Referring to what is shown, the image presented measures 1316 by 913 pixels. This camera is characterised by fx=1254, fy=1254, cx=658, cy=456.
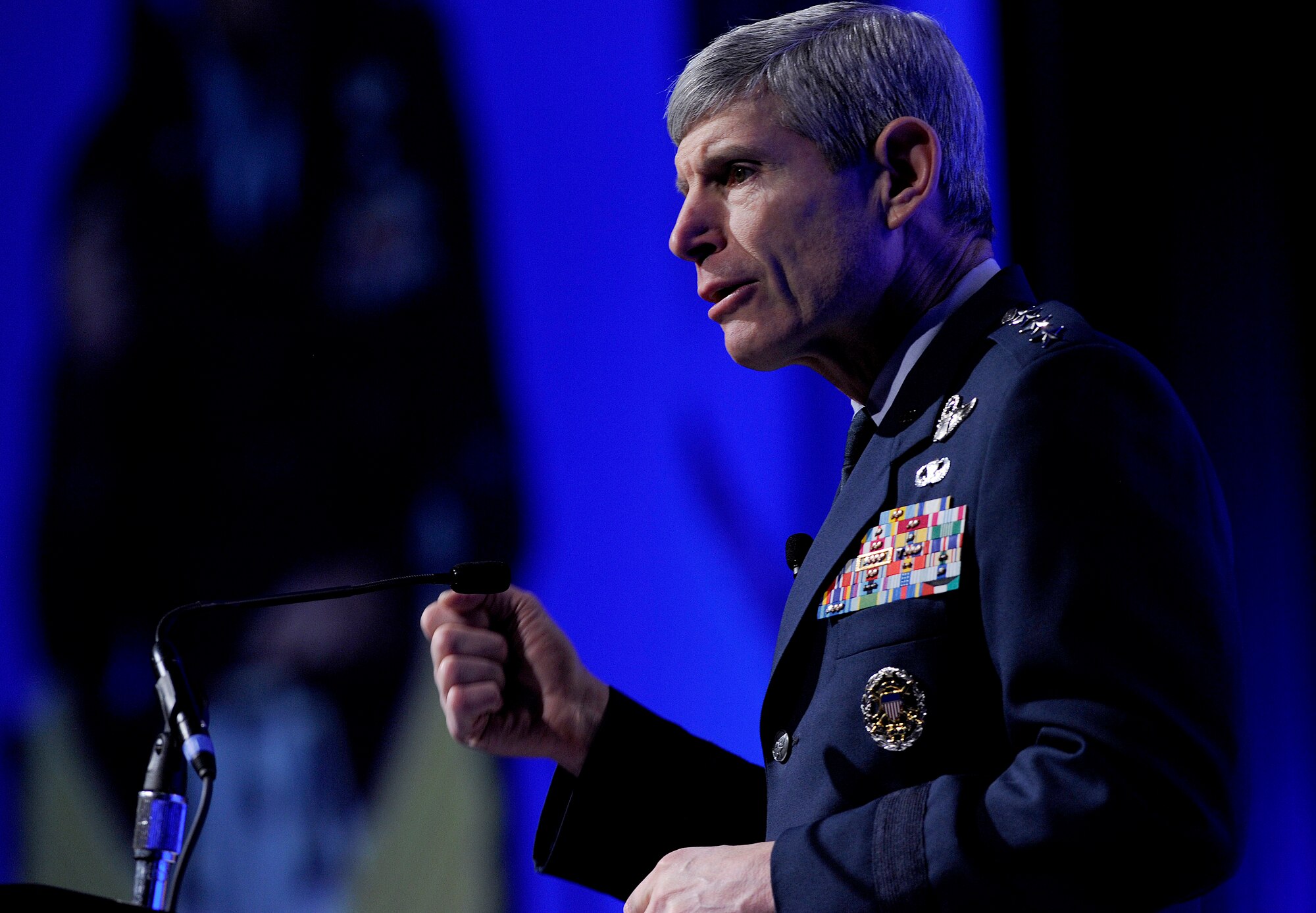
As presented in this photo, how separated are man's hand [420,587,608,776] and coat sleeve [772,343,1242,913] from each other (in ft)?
1.67

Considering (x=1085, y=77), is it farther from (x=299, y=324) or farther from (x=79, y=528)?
(x=79, y=528)

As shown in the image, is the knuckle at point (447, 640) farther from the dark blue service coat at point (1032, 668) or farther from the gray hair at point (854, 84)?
the gray hair at point (854, 84)

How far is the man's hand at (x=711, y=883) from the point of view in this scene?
981mm

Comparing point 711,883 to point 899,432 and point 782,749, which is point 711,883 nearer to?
point 782,749

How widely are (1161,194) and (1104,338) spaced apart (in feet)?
3.37

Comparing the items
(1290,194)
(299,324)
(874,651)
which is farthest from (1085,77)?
(299,324)

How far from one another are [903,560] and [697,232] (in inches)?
18.5

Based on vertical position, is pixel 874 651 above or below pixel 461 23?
below

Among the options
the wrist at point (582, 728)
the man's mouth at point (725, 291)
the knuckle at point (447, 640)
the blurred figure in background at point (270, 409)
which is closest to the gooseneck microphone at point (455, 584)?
the knuckle at point (447, 640)

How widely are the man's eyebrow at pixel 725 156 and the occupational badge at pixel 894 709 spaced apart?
574 mm

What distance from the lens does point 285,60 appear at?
2768 millimetres

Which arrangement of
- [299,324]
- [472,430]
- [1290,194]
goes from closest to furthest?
[1290,194]
[472,430]
[299,324]

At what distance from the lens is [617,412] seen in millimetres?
2383

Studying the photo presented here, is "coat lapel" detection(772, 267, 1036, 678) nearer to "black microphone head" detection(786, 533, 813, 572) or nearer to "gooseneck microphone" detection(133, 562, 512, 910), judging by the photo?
"black microphone head" detection(786, 533, 813, 572)
